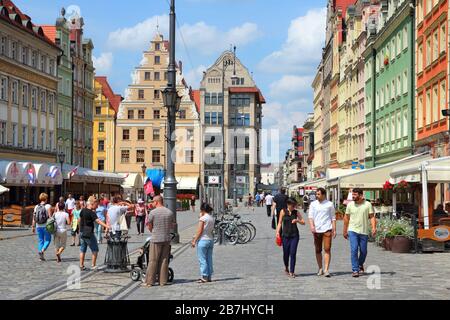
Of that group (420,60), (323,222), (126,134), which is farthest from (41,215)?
(126,134)

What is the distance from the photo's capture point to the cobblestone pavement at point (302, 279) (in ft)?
43.4

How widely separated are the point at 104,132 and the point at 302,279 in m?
89.8

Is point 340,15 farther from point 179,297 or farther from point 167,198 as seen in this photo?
point 179,297

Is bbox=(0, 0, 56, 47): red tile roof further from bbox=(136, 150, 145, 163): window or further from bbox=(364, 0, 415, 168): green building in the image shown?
bbox=(136, 150, 145, 163): window

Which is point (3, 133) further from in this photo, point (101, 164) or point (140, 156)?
point (101, 164)

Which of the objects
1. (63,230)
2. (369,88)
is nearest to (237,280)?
(63,230)

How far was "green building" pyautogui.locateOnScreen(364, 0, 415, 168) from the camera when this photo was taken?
46.2 metres

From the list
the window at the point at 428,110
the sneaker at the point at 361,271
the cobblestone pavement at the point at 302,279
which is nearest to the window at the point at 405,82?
the window at the point at 428,110

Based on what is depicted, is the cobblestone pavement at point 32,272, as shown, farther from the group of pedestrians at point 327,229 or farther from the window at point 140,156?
the window at point 140,156

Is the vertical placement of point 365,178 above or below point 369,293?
above

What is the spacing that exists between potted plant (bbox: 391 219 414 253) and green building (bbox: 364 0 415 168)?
22.8 meters

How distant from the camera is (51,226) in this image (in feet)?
68.0

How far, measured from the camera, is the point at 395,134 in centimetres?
5084
